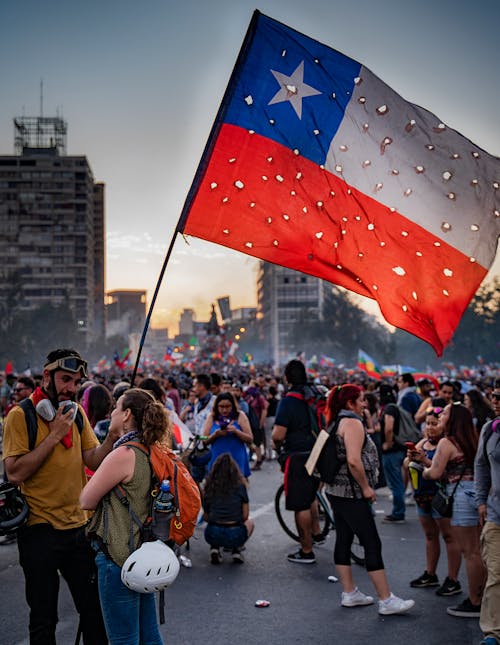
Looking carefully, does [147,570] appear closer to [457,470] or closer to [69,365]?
[69,365]

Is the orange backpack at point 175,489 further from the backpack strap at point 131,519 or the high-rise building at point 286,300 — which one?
the high-rise building at point 286,300

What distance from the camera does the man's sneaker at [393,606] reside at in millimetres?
5922

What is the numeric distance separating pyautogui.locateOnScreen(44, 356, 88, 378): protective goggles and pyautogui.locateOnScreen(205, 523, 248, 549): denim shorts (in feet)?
12.9

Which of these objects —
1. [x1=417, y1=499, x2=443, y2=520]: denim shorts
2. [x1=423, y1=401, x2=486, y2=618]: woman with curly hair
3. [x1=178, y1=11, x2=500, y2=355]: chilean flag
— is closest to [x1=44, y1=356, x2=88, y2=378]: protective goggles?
[x1=178, y1=11, x2=500, y2=355]: chilean flag

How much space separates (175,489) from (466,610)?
130 inches

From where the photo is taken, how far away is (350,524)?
607cm

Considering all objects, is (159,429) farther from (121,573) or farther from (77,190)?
(77,190)

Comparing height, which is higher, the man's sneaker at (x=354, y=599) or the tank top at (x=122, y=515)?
the tank top at (x=122, y=515)

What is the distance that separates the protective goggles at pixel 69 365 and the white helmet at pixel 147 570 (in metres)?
1.13

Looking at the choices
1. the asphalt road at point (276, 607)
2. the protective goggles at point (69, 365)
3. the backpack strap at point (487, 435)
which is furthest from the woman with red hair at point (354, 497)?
the protective goggles at point (69, 365)

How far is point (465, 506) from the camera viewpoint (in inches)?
235

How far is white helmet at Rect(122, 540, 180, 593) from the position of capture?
3.49 metres

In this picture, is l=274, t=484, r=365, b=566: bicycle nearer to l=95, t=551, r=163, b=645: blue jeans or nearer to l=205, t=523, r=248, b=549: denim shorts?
l=205, t=523, r=248, b=549: denim shorts

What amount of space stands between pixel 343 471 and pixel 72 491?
8.61 feet
